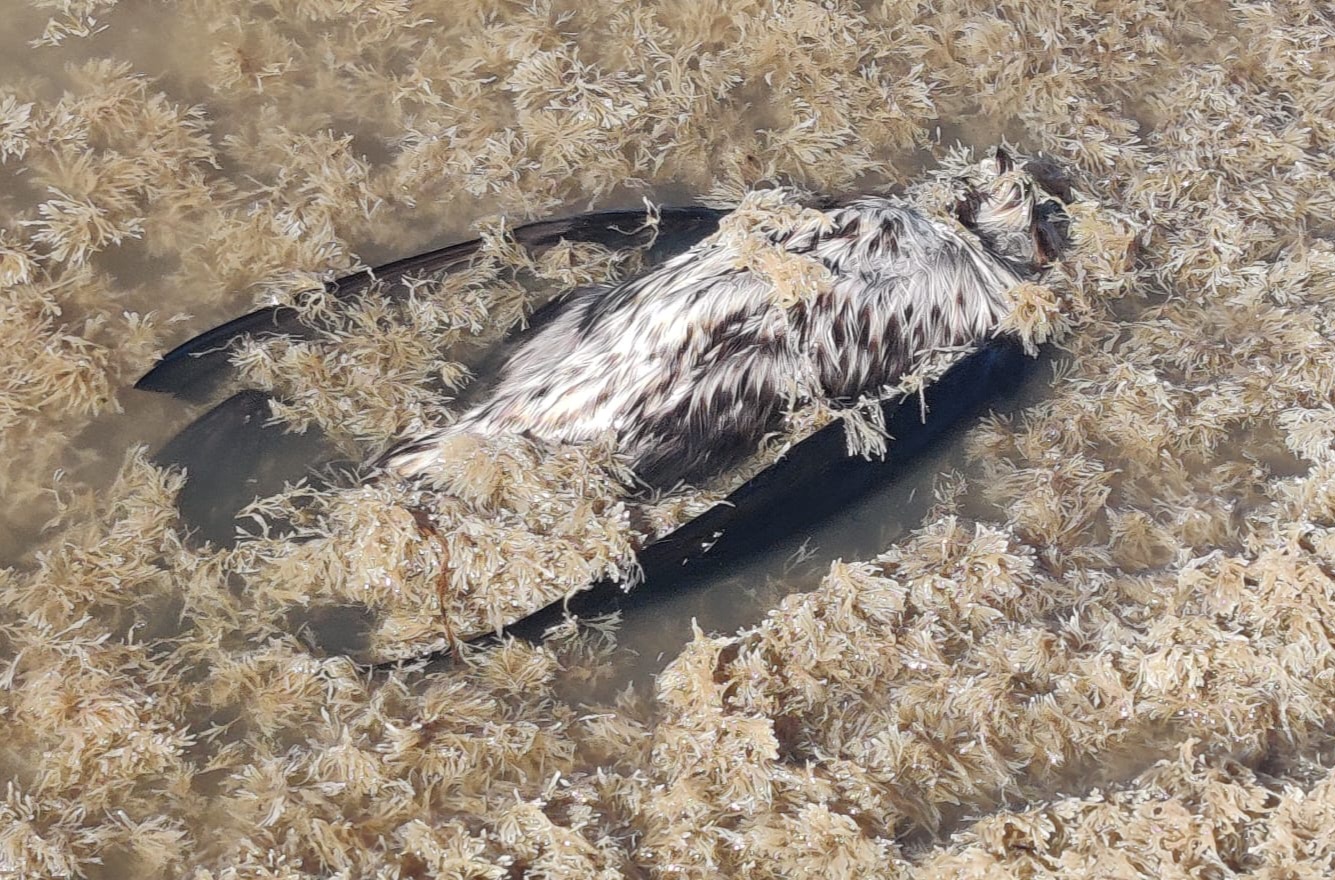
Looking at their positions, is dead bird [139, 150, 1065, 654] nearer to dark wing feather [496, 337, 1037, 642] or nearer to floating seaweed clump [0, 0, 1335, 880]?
dark wing feather [496, 337, 1037, 642]

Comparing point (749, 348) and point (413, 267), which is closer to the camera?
point (749, 348)

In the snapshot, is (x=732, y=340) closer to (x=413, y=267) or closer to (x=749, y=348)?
(x=749, y=348)

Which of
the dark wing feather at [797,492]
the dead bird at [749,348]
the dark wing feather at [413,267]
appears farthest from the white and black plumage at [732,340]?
the dark wing feather at [413,267]

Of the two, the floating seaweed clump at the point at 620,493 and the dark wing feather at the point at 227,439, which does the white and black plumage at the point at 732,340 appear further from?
the dark wing feather at the point at 227,439

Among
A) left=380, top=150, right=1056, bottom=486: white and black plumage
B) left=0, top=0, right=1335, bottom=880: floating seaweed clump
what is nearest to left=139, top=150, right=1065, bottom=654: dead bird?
left=380, top=150, right=1056, bottom=486: white and black plumage

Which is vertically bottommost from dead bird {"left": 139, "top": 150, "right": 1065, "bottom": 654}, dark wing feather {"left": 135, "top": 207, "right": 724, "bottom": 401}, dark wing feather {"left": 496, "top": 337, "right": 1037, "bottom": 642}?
dark wing feather {"left": 496, "top": 337, "right": 1037, "bottom": 642}

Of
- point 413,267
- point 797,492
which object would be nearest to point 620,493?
point 797,492
